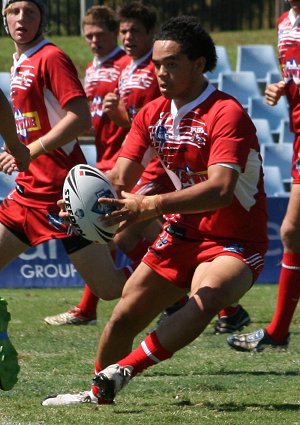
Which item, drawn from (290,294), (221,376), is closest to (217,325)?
(290,294)

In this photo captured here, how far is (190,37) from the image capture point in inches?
233

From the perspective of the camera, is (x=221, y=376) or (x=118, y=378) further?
(x=221, y=376)

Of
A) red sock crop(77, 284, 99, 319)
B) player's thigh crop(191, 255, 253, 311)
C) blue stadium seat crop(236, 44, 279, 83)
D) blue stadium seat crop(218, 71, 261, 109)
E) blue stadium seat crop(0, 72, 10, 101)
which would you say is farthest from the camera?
blue stadium seat crop(236, 44, 279, 83)

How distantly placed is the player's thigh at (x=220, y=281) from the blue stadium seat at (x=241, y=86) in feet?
32.9

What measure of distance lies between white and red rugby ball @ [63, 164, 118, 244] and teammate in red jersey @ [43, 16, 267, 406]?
73mm

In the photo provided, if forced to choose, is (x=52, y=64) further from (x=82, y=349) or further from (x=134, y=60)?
(x=134, y=60)

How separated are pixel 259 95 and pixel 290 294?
842cm

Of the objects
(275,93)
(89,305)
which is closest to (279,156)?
(89,305)

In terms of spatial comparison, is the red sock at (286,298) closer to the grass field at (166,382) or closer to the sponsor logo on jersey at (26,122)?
the grass field at (166,382)

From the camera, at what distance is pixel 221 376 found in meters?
6.91

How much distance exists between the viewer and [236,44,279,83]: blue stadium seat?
55.3 ft

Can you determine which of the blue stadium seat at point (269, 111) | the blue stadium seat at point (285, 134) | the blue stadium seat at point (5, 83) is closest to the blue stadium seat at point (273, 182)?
the blue stadium seat at point (285, 134)

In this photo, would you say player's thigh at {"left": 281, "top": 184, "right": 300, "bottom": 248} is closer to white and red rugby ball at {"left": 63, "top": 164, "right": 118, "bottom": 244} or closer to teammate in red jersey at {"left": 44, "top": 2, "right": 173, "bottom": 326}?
teammate in red jersey at {"left": 44, "top": 2, "right": 173, "bottom": 326}

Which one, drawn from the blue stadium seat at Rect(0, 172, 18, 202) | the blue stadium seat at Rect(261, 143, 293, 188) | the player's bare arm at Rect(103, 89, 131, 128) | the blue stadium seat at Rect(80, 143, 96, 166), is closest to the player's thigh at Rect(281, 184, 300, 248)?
the player's bare arm at Rect(103, 89, 131, 128)
